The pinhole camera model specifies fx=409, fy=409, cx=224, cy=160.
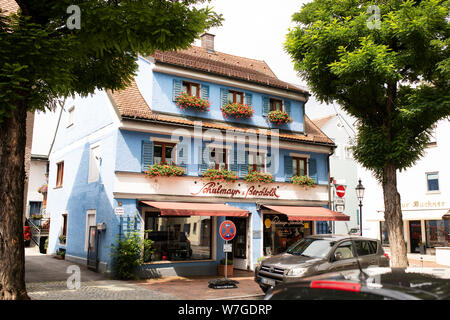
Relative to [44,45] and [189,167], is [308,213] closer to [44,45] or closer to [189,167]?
[189,167]

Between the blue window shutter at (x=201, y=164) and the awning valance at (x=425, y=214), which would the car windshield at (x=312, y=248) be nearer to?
the blue window shutter at (x=201, y=164)

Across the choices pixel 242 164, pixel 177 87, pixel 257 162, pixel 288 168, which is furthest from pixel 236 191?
pixel 177 87

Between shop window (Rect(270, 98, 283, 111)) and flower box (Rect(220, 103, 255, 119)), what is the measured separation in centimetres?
191

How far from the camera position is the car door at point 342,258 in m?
12.3

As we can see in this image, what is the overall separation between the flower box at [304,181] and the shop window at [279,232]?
196cm

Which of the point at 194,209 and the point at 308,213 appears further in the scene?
the point at 308,213

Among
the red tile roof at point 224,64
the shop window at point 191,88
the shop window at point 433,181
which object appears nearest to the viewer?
the red tile roof at point 224,64

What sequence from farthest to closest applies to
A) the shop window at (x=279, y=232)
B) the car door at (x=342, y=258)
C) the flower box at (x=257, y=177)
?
the shop window at (x=279, y=232) < the flower box at (x=257, y=177) < the car door at (x=342, y=258)

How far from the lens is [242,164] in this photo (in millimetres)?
20250

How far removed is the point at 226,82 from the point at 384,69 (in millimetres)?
8624

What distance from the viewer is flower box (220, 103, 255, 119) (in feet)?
67.1

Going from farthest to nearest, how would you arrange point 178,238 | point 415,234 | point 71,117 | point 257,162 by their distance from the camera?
1. point 415,234
2. point 71,117
3. point 257,162
4. point 178,238

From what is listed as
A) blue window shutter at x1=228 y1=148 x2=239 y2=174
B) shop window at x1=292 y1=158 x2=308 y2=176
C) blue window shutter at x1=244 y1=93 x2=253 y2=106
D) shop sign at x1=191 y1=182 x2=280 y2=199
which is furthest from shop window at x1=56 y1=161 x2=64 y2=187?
shop window at x1=292 y1=158 x2=308 y2=176

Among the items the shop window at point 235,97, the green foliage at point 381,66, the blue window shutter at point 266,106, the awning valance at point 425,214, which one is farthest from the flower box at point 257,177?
the awning valance at point 425,214
